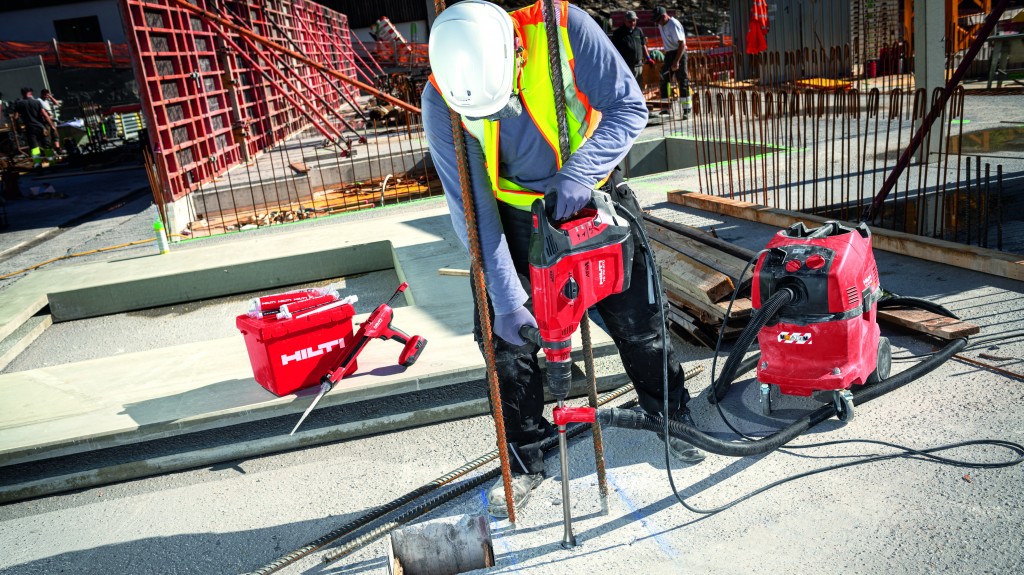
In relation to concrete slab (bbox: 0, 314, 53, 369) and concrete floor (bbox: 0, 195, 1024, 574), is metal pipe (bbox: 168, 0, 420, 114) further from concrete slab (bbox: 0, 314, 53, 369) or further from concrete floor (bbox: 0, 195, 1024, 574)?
concrete floor (bbox: 0, 195, 1024, 574)

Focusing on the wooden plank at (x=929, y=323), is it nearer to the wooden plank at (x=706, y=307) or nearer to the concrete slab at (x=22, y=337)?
the wooden plank at (x=706, y=307)

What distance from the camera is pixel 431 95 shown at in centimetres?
282

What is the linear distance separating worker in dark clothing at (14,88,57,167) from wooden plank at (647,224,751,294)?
18723mm

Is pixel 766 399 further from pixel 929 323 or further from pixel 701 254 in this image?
pixel 701 254

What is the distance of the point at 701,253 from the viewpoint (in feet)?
17.0

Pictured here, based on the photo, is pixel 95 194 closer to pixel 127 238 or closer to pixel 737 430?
pixel 127 238

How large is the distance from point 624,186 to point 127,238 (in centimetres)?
933

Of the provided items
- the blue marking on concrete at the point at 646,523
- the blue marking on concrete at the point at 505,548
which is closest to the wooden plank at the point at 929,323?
the blue marking on concrete at the point at 646,523

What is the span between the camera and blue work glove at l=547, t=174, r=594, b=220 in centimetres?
257

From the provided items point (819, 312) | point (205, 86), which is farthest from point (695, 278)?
point (205, 86)

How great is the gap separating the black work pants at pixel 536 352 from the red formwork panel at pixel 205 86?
8.64 metres

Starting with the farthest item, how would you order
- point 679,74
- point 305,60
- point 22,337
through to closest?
point 679,74 < point 305,60 < point 22,337

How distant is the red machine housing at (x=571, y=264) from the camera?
252 cm

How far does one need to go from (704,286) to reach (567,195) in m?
2.20
